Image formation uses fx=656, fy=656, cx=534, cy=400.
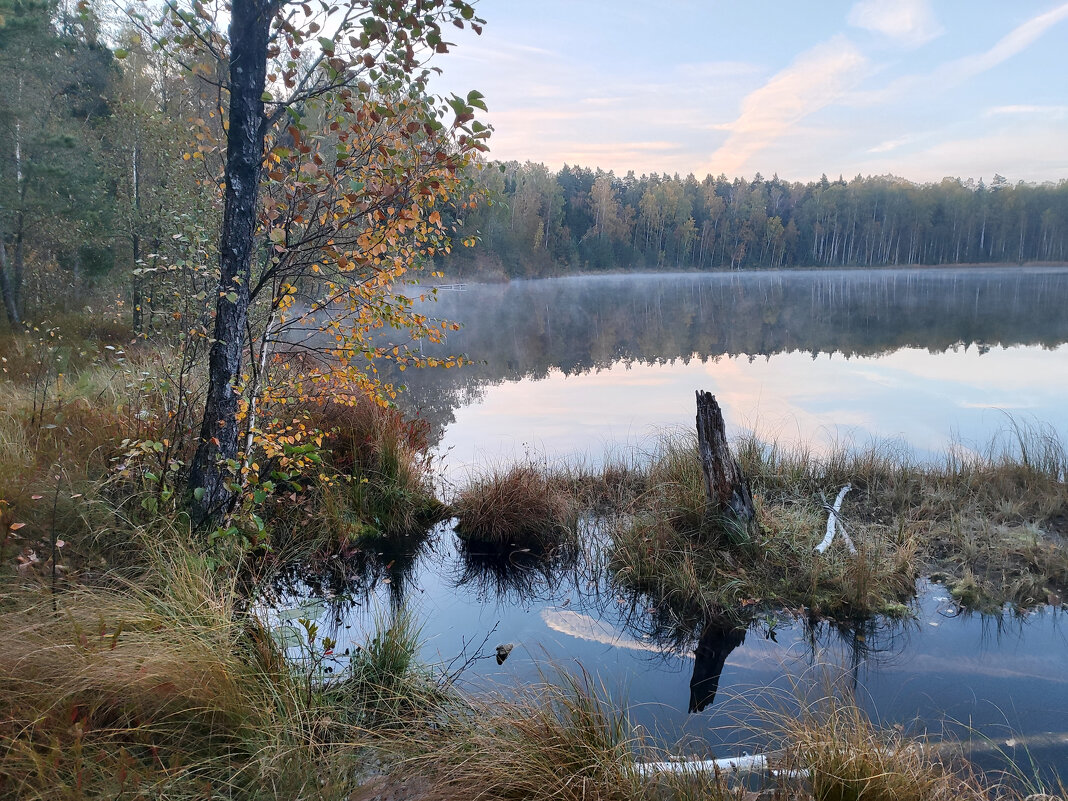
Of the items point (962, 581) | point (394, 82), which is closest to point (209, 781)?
point (394, 82)

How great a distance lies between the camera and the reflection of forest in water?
20.0m

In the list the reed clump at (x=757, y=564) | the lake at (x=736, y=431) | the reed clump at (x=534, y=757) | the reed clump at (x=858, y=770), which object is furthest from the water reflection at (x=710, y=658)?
the reed clump at (x=534, y=757)

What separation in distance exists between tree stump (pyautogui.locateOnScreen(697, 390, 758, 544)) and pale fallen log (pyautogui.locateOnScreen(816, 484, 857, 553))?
660 millimetres

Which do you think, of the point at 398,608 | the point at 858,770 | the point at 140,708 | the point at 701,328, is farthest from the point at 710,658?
the point at 701,328

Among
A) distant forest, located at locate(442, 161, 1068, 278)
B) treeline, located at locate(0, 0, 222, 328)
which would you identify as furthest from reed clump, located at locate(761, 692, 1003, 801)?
distant forest, located at locate(442, 161, 1068, 278)

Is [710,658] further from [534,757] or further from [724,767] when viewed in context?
[534,757]

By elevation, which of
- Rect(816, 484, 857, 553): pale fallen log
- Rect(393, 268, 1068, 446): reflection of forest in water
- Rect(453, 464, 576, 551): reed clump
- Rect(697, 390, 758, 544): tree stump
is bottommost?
Rect(453, 464, 576, 551): reed clump

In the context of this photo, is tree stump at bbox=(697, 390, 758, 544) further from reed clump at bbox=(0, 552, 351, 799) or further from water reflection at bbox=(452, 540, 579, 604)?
reed clump at bbox=(0, 552, 351, 799)

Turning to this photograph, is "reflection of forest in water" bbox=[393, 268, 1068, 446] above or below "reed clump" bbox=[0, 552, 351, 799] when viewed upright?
above

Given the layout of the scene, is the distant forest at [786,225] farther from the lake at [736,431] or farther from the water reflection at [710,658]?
the water reflection at [710,658]

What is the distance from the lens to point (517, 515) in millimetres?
7246

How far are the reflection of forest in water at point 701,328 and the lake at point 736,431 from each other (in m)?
0.19

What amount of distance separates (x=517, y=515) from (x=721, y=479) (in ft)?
7.42

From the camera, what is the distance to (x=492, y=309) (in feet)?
128
